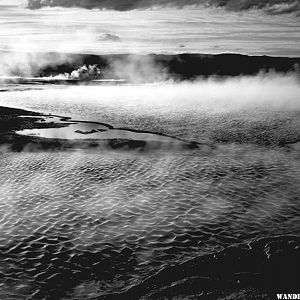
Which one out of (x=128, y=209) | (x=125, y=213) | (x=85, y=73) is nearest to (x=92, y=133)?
(x=128, y=209)

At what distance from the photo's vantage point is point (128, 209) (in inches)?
736

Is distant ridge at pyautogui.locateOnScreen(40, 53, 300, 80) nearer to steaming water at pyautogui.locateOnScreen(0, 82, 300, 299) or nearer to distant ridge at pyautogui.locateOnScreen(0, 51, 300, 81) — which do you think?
distant ridge at pyautogui.locateOnScreen(0, 51, 300, 81)

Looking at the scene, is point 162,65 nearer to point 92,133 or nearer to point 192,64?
point 192,64

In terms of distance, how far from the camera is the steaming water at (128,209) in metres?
13.7

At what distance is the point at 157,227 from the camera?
16719 mm

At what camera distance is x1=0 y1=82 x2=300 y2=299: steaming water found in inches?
538

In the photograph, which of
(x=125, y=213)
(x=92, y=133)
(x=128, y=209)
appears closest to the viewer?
(x=125, y=213)

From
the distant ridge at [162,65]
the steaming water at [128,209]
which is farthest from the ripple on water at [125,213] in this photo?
the distant ridge at [162,65]

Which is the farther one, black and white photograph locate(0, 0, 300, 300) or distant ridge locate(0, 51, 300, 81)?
distant ridge locate(0, 51, 300, 81)

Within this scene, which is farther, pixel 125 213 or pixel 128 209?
pixel 128 209

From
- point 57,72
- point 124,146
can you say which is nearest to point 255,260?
point 124,146

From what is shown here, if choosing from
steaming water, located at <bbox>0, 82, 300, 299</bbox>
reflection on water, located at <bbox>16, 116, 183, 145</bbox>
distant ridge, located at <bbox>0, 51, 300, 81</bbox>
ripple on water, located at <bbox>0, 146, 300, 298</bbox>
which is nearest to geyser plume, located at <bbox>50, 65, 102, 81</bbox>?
distant ridge, located at <bbox>0, 51, 300, 81</bbox>

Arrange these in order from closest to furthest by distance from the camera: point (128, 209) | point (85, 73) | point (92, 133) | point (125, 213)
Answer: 1. point (125, 213)
2. point (128, 209)
3. point (92, 133)
4. point (85, 73)

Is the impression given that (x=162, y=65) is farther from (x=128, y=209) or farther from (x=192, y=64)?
(x=128, y=209)
